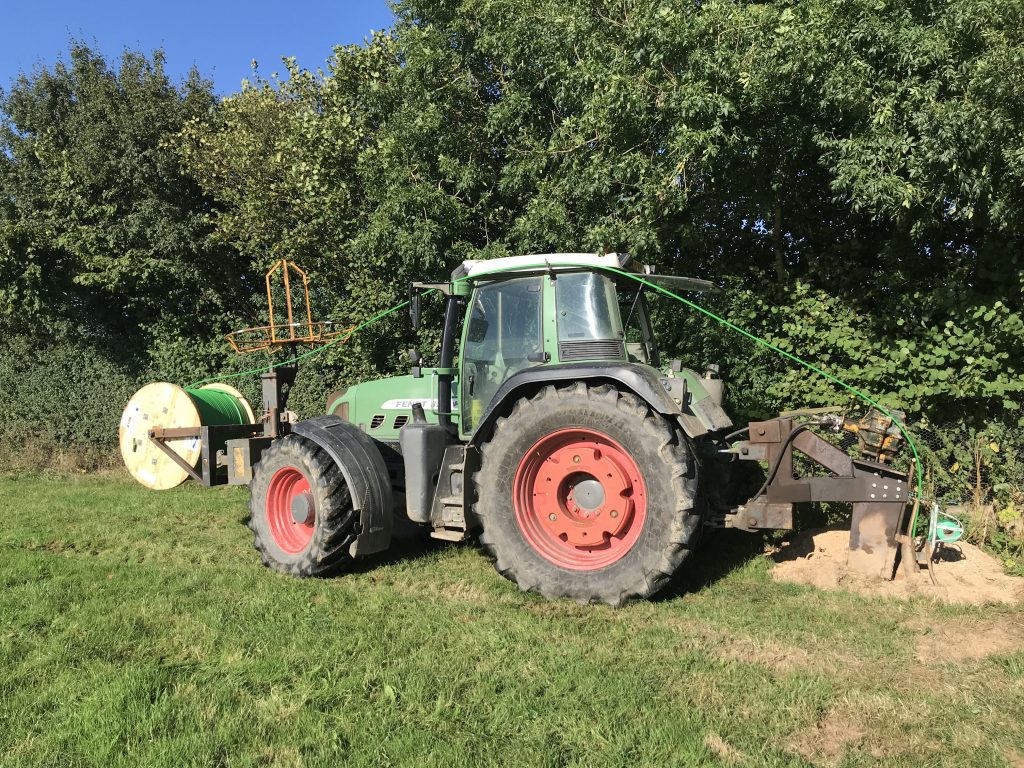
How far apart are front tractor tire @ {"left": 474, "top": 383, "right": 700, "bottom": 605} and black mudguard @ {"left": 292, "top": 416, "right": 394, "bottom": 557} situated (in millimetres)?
810

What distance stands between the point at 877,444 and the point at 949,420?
237cm

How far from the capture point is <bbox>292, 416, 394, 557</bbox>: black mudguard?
505 centimetres

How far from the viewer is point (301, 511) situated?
17.3 feet

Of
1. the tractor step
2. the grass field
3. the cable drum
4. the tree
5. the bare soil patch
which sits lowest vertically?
the bare soil patch

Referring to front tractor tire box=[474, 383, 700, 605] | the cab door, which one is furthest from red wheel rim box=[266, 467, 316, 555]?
front tractor tire box=[474, 383, 700, 605]

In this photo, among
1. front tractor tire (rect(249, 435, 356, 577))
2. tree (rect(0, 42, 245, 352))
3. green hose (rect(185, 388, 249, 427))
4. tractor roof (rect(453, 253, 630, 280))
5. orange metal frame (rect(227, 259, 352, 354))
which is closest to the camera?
tractor roof (rect(453, 253, 630, 280))

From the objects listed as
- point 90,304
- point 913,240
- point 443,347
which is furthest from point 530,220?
point 90,304

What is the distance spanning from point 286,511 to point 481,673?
2.83 meters

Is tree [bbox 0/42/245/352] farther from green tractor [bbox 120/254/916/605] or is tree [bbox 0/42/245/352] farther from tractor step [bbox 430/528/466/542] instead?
tractor step [bbox 430/528/466/542]

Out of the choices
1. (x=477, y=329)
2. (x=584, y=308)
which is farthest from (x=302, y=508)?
(x=584, y=308)

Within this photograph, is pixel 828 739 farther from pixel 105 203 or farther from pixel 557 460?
pixel 105 203

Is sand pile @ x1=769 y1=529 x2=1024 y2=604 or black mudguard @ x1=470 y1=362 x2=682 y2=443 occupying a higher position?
black mudguard @ x1=470 y1=362 x2=682 y2=443

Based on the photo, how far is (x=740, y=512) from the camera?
4.61 metres

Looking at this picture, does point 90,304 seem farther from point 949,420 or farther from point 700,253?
point 949,420
